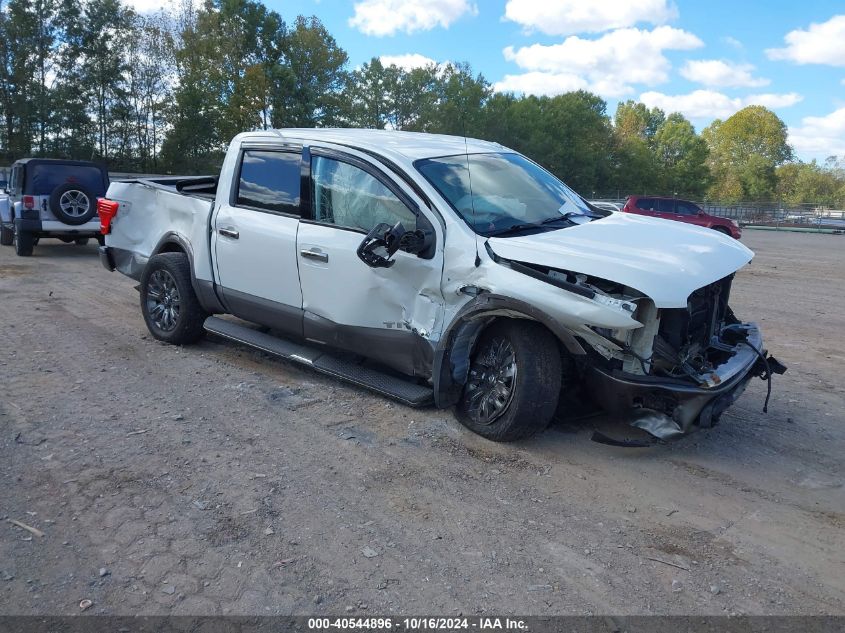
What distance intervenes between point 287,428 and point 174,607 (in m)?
1.91

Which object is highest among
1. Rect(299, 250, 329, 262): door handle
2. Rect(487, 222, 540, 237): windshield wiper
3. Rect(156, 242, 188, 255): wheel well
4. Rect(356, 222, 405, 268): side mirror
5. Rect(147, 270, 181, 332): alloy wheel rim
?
Rect(487, 222, 540, 237): windshield wiper

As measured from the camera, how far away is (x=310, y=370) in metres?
5.95

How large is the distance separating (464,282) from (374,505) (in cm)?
153

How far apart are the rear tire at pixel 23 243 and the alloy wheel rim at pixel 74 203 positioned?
864 mm

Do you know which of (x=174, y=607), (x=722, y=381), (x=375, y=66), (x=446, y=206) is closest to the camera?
(x=174, y=607)

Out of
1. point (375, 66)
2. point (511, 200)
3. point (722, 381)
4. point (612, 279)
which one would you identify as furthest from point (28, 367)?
point (375, 66)

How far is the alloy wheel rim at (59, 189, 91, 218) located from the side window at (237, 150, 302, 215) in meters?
8.65

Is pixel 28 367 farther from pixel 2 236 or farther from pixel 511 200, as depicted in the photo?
pixel 2 236

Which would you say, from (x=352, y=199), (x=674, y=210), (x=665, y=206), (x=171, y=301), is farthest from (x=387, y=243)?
(x=674, y=210)

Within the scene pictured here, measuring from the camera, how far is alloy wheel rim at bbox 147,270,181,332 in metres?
6.47

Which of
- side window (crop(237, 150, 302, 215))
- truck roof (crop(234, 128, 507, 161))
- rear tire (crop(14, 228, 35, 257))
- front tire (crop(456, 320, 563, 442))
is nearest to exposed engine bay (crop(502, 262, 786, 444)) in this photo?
front tire (crop(456, 320, 563, 442))

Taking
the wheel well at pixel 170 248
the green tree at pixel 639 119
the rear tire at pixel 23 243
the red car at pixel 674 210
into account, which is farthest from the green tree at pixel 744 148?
the wheel well at pixel 170 248

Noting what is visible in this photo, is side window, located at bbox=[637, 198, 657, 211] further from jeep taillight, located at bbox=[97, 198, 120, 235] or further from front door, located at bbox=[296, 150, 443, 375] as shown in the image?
front door, located at bbox=[296, 150, 443, 375]

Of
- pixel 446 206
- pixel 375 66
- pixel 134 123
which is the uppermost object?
pixel 375 66
